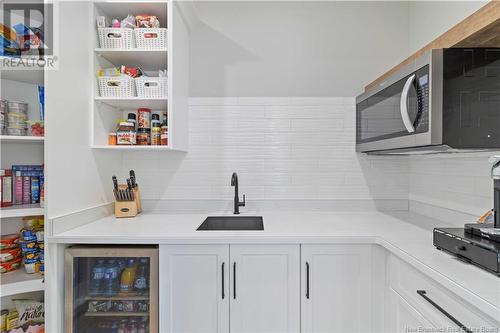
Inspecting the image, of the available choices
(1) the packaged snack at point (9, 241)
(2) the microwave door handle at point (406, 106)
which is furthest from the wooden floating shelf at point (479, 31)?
(1) the packaged snack at point (9, 241)

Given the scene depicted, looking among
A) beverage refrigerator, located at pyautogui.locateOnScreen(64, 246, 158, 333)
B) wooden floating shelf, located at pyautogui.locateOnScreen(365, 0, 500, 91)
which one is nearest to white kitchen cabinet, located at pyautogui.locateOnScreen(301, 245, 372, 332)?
beverage refrigerator, located at pyautogui.locateOnScreen(64, 246, 158, 333)

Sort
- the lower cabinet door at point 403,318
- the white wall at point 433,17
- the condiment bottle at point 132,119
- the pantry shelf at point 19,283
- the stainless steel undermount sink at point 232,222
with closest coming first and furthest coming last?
the lower cabinet door at point 403,318 < the pantry shelf at point 19,283 < the white wall at point 433,17 < the condiment bottle at point 132,119 < the stainless steel undermount sink at point 232,222

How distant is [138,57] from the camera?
77.7 inches

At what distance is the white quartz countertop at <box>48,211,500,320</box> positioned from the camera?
98 centimetres

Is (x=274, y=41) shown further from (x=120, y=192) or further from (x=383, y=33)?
(x=120, y=192)

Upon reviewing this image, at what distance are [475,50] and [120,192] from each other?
206cm

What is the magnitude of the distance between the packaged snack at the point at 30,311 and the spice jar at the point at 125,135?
39.4 inches

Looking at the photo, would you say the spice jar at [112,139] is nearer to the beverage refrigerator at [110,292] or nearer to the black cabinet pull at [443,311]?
the beverage refrigerator at [110,292]

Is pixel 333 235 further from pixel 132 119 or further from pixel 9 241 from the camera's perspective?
pixel 9 241

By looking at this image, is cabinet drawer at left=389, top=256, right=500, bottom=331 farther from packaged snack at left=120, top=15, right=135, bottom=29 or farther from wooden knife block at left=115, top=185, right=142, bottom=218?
packaged snack at left=120, top=15, right=135, bottom=29

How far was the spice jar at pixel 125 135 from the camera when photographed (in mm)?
1917

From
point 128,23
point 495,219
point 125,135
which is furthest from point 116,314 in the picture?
point 495,219

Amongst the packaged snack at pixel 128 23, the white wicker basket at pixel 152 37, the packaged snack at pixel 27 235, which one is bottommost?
the packaged snack at pixel 27 235

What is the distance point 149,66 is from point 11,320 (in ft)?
5.56
